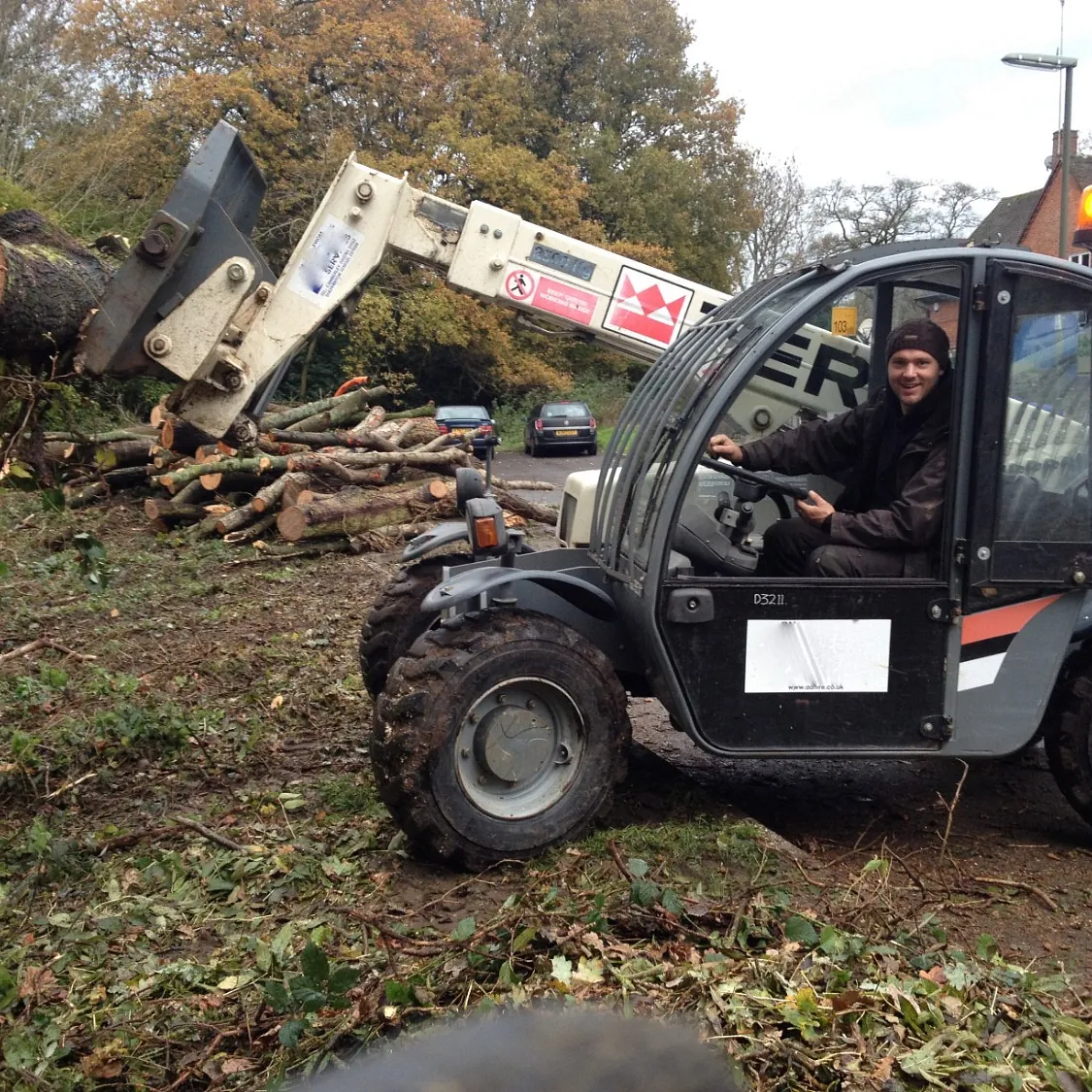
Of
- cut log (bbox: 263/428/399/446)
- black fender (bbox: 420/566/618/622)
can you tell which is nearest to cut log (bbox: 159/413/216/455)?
cut log (bbox: 263/428/399/446)

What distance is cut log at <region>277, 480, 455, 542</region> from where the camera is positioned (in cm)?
1063

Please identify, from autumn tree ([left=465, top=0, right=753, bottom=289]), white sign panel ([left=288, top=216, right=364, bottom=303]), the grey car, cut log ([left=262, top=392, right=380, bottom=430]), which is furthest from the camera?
autumn tree ([left=465, top=0, right=753, bottom=289])

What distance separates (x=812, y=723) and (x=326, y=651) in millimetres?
3699

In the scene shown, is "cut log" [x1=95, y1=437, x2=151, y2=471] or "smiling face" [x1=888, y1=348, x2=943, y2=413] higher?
"smiling face" [x1=888, y1=348, x2=943, y2=413]

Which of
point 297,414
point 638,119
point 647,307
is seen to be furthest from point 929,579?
point 638,119

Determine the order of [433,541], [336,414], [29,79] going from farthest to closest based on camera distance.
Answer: [29,79] < [336,414] < [433,541]

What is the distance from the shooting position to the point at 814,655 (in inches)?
161

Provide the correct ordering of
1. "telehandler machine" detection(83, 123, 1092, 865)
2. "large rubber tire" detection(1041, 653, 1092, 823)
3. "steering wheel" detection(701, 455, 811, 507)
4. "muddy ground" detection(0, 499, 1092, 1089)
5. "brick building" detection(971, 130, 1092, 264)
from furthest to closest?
"brick building" detection(971, 130, 1092, 264), "steering wheel" detection(701, 455, 811, 507), "large rubber tire" detection(1041, 653, 1092, 823), "telehandler machine" detection(83, 123, 1092, 865), "muddy ground" detection(0, 499, 1092, 1089)

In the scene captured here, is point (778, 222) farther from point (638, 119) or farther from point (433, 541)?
point (433, 541)

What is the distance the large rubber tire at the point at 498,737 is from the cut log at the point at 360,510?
6807 mm

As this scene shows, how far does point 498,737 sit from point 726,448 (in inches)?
56.9

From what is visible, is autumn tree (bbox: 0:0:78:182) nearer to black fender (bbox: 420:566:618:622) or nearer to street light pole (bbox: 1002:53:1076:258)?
street light pole (bbox: 1002:53:1076:258)

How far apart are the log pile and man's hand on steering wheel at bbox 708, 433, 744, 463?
255 inches

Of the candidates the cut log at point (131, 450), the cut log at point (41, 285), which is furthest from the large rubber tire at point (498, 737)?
the cut log at point (131, 450)
